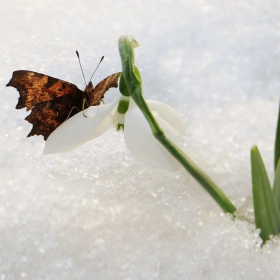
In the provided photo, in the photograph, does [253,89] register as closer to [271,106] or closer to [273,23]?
[271,106]

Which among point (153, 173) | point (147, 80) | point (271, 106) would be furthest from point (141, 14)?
point (153, 173)

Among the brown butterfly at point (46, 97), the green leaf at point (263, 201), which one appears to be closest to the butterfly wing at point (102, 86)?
the brown butterfly at point (46, 97)

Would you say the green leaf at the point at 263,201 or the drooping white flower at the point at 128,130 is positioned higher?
the drooping white flower at the point at 128,130

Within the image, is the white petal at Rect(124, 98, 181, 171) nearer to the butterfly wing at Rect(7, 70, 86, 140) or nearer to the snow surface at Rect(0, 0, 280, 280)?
the butterfly wing at Rect(7, 70, 86, 140)

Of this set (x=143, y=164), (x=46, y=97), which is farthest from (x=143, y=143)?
(x=143, y=164)

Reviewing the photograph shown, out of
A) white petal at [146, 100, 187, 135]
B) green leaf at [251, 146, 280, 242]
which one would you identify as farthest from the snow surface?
white petal at [146, 100, 187, 135]

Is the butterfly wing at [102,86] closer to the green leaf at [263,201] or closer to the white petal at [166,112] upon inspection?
the white petal at [166,112]

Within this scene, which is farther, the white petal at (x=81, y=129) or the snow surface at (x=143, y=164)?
the snow surface at (x=143, y=164)
